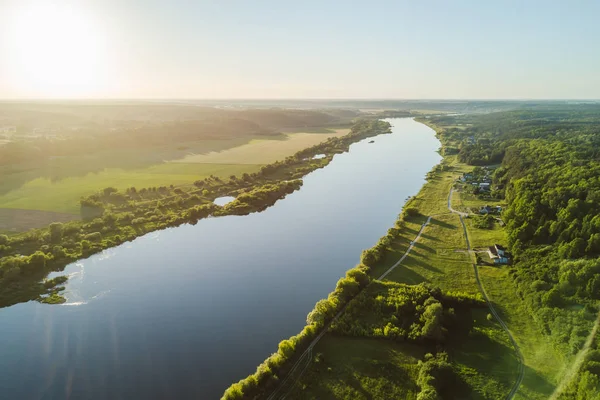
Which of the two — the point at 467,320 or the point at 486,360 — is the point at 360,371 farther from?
the point at 467,320

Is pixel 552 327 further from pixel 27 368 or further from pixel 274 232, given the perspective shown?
pixel 27 368

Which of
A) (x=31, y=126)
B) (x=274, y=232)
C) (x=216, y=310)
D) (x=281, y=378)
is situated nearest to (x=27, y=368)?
(x=216, y=310)

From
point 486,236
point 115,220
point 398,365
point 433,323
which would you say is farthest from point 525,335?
point 115,220

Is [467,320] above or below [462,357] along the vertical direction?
above

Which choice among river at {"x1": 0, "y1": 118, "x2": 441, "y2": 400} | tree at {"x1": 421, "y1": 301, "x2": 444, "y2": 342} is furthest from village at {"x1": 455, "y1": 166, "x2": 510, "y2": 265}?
tree at {"x1": 421, "y1": 301, "x2": 444, "y2": 342}

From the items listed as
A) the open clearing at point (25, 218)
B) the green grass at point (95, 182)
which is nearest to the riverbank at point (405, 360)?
the open clearing at point (25, 218)

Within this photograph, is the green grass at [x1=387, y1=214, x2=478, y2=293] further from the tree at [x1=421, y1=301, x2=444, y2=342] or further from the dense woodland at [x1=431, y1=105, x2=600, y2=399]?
the tree at [x1=421, y1=301, x2=444, y2=342]

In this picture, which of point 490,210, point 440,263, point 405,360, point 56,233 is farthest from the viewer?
point 490,210
